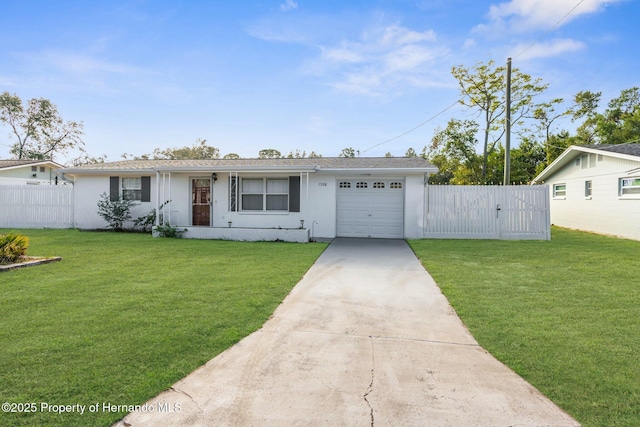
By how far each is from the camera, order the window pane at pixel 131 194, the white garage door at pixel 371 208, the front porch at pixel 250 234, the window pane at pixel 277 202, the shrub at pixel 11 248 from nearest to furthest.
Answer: the shrub at pixel 11 248
the front porch at pixel 250 234
the white garage door at pixel 371 208
the window pane at pixel 277 202
the window pane at pixel 131 194

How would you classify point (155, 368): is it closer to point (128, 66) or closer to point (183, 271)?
point (183, 271)

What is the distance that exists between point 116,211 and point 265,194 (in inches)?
235

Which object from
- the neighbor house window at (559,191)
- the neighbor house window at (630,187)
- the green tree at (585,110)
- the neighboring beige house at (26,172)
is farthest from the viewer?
the green tree at (585,110)

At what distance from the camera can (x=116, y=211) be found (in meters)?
13.0

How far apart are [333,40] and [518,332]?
12905 mm

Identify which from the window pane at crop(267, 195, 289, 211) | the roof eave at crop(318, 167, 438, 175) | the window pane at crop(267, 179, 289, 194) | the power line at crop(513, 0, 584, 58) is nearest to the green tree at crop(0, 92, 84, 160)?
the window pane at crop(267, 179, 289, 194)

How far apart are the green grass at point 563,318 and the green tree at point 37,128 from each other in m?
42.6

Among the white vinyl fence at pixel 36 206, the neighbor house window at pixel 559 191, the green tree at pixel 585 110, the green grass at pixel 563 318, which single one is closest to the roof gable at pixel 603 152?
the neighbor house window at pixel 559 191

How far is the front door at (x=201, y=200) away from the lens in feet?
42.7

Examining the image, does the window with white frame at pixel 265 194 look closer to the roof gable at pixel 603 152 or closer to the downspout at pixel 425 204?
the downspout at pixel 425 204

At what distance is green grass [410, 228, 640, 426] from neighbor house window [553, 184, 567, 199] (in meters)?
10.3

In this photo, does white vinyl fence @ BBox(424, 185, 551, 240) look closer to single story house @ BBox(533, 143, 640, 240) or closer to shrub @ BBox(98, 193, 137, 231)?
single story house @ BBox(533, 143, 640, 240)

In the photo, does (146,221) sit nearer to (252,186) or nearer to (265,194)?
(252,186)

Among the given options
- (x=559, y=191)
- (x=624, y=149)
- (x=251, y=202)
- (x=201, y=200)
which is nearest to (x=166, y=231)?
(x=201, y=200)
